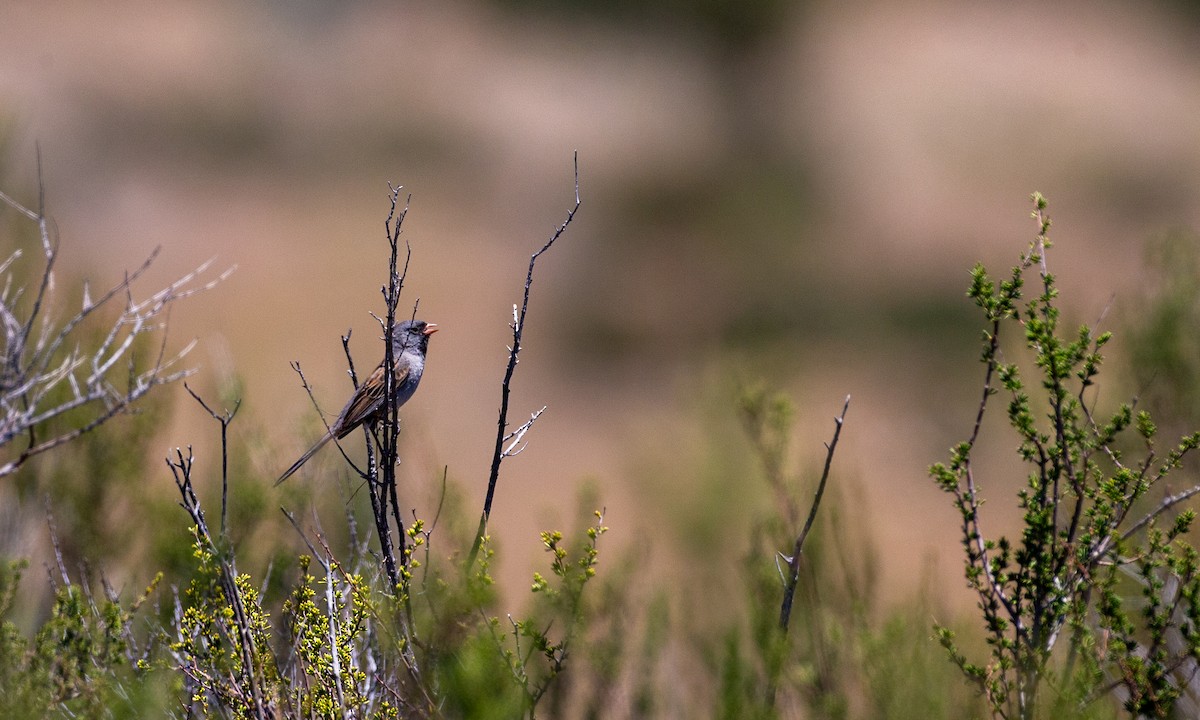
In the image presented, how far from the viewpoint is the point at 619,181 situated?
3198 centimetres

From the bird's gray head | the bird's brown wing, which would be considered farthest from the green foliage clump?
the bird's gray head

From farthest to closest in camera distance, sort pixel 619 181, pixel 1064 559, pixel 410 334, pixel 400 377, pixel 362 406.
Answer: pixel 619 181
pixel 410 334
pixel 400 377
pixel 362 406
pixel 1064 559

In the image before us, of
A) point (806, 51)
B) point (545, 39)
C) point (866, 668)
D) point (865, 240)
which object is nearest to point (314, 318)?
point (545, 39)

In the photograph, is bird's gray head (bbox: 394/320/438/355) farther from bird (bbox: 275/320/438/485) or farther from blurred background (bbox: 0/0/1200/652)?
blurred background (bbox: 0/0/1200/652)

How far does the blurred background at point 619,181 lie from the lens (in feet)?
86.3

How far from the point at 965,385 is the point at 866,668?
24875 mm

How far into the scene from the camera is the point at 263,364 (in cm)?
2348

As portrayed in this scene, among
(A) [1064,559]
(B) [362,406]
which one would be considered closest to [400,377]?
(B) [362,406]

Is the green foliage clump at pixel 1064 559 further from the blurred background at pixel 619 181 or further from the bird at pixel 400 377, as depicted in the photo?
the blurred background at pixel 619 181

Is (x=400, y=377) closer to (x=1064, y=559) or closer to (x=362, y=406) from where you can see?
(x=362, y=406)

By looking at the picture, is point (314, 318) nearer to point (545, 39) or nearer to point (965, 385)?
point (545, 39)

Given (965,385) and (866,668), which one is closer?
(866,668)


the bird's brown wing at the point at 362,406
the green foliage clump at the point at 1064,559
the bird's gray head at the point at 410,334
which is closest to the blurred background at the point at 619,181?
the bird's gray head at the point at 410,334

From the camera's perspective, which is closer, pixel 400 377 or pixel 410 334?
pixel 400 377
